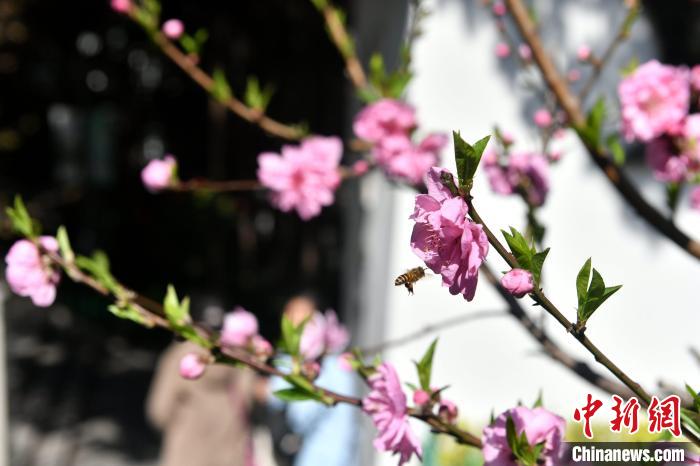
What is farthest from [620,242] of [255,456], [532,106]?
[255,456]

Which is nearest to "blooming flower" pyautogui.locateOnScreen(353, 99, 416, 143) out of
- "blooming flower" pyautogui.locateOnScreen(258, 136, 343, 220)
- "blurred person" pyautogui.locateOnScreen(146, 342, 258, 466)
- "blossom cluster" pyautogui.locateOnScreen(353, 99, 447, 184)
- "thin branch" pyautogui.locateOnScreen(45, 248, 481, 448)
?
"blossom cluster" pyautogui.locateOnScreen(353, 99, 447, 184)

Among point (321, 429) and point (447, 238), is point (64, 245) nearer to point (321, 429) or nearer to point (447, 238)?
point (447, 238)

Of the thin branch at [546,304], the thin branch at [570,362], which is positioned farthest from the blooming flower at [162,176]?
the thin branch at [546,304]

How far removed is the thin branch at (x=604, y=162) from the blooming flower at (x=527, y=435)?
597 mm

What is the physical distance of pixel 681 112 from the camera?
1.86 meters

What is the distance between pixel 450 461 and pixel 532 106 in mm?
1716

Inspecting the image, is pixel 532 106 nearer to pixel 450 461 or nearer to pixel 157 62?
pixel 450 461

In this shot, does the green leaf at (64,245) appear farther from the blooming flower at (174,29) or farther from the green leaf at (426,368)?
the blooming flower at (174,29)

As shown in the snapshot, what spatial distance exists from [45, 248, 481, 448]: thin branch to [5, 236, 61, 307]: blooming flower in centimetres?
2

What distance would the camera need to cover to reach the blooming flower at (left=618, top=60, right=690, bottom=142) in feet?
6.10

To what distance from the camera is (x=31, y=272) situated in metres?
1.67

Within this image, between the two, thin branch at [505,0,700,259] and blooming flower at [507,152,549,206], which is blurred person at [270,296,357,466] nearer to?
blooming flower at [507,152,549,206]

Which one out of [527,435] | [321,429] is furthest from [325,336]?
[527,435]

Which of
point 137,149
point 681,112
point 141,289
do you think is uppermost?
point 137,149
